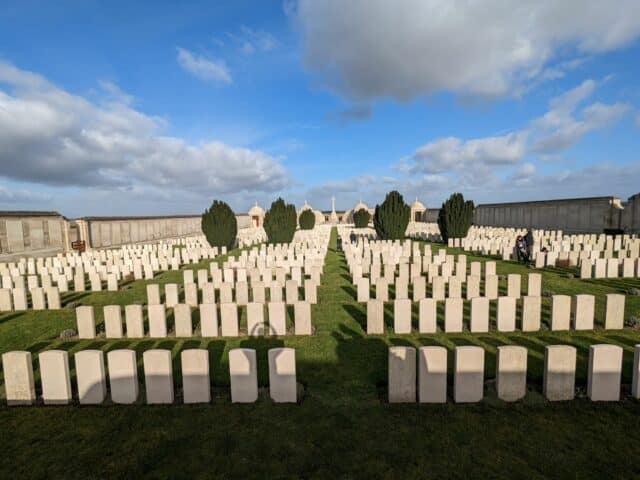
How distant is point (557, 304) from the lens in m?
5.70

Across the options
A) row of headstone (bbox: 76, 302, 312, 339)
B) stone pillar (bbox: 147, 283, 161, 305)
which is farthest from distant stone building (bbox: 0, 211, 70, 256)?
row of headstone (bbox: 76, 302, 312, 339)

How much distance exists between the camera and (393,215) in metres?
20.3

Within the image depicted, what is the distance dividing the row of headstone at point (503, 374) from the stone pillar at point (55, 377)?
3.66m

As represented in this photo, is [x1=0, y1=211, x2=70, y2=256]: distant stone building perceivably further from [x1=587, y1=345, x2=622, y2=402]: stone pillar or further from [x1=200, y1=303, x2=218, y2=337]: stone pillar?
[x1=587, y1=345, x2=622, y2=402]: stone pillar

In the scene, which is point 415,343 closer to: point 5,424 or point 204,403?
point 204,403

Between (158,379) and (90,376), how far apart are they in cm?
78

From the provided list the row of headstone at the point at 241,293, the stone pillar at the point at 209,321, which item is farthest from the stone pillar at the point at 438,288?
the stone pillar at the point at 209,321

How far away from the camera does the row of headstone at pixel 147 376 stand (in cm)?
358

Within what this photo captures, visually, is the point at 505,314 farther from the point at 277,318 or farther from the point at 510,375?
the point at 277,318

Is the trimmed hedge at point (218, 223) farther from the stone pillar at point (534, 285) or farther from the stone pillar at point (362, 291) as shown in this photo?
the stone pillar at point (534, 285)

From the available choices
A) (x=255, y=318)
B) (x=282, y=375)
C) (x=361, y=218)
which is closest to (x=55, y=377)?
(x=282, y=375)

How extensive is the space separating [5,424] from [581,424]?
5.81 meters

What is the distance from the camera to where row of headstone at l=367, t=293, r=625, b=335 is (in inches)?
224

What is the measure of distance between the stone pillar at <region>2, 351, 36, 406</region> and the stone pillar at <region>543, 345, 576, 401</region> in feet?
19.0
